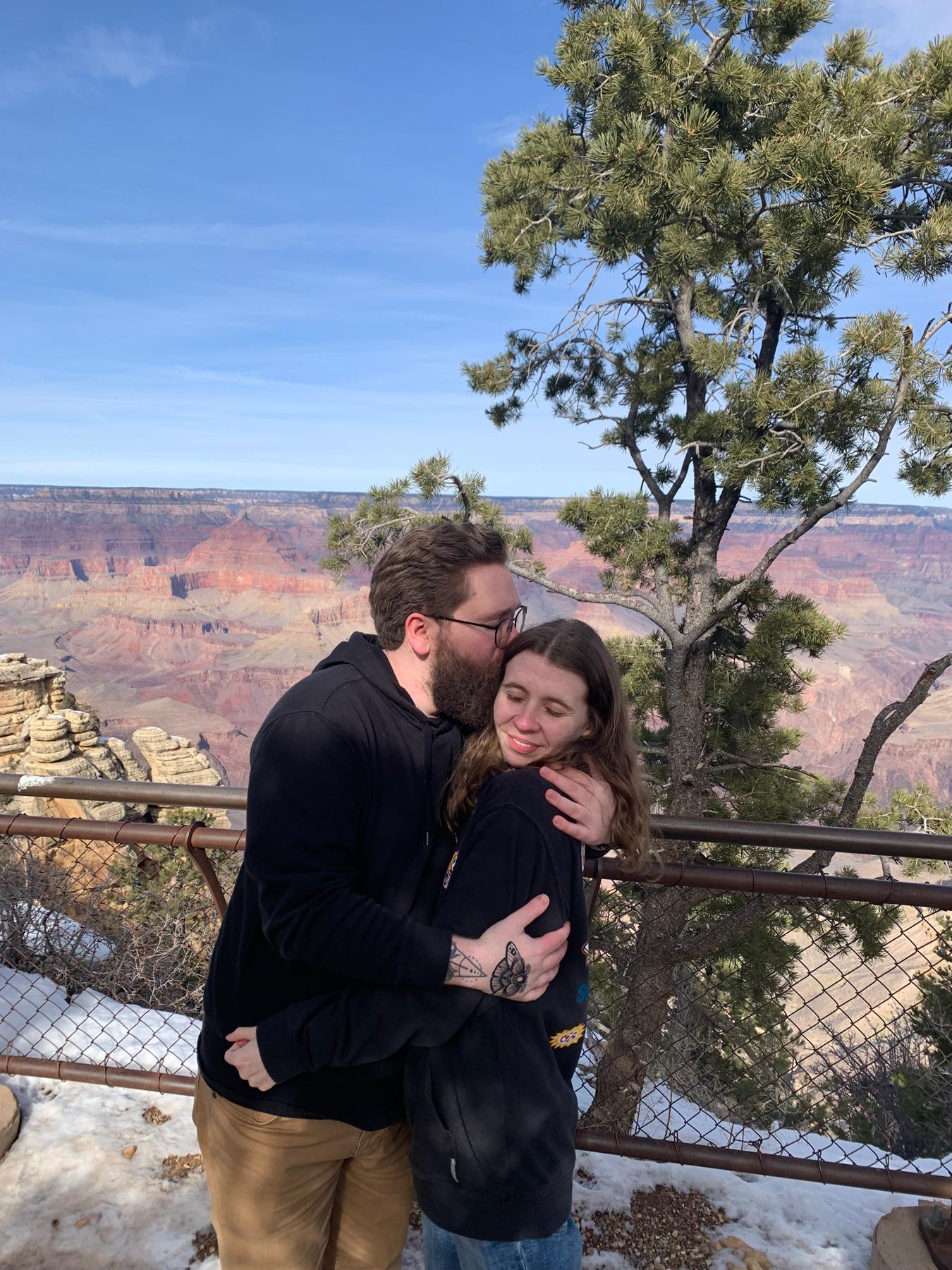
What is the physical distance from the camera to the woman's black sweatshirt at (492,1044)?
4.25 ft

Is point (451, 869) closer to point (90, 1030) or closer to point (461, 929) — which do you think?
point (461, 929)

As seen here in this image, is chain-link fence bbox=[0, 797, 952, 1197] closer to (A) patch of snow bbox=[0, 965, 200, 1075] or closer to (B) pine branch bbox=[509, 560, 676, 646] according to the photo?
(A) patch of snow bbox=[0, 965, 200, 1075]

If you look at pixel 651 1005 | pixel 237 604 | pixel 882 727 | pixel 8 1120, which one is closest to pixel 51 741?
pixel 882 727

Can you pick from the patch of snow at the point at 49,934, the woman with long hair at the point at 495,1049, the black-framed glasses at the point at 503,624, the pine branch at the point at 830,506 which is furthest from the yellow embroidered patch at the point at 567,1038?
the pine branch at the point at 830,506

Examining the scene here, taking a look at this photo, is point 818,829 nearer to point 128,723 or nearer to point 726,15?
point 726,15

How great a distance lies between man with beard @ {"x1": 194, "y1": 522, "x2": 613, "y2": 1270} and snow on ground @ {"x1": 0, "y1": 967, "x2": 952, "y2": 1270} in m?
0.70

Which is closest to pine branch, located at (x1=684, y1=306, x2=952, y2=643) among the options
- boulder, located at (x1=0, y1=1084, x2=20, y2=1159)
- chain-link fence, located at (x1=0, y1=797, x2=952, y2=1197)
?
chain-link fence, located at (x1=0, y1=797, x2=952, y2=1197)

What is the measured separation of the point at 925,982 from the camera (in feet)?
38.8

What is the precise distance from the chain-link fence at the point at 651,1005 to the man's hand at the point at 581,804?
0.47 metres

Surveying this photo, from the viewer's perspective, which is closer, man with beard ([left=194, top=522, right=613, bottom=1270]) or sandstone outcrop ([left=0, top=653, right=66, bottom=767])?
man with beard ([left=194, top=522, right=613, bottom=1270])

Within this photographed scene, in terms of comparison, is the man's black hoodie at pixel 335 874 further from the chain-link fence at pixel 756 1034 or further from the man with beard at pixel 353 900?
the chain-link fence at pixel 756 1034

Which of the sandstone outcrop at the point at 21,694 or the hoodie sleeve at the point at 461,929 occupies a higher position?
the hoodie sleeve at the point at 461,929

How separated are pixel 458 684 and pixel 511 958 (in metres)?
0.51

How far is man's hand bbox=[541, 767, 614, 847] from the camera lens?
133 cm
